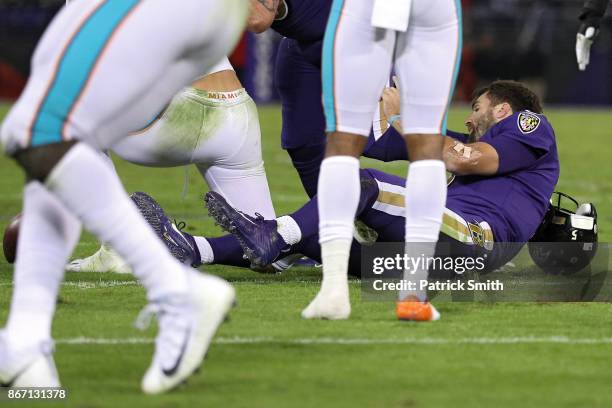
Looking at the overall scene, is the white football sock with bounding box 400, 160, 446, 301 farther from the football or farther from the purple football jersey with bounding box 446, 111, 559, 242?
the football

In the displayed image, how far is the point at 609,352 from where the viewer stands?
382 centimetres

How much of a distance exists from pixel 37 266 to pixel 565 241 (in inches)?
109

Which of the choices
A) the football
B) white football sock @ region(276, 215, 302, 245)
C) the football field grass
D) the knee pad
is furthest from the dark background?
the knee pad

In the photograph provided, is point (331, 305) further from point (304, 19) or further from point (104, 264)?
point (104, 264)

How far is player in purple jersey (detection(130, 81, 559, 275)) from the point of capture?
4961 mm

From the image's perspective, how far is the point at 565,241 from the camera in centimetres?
534

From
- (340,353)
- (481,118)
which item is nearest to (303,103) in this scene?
(481,118)

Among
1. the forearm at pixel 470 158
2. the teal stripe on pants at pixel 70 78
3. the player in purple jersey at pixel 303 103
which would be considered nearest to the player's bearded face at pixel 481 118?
the forearm at pixel 470 158

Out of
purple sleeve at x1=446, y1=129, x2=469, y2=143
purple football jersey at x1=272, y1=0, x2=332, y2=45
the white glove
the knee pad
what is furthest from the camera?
the white glove

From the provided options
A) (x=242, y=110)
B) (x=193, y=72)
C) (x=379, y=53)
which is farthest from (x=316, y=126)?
(x=193, y=72)

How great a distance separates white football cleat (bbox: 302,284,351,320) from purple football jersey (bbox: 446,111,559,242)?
3.48 feet

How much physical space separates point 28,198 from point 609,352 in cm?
176

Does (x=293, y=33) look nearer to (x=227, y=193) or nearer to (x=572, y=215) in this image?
(x=227, y=193)

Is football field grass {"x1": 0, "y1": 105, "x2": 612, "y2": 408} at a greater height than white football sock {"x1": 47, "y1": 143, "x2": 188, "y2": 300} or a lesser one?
lesser
